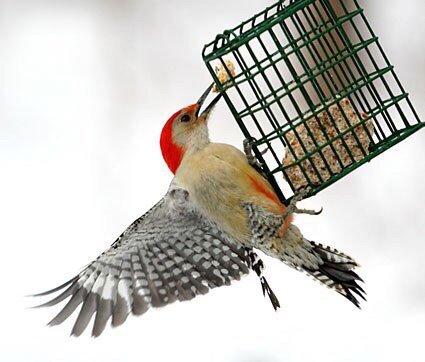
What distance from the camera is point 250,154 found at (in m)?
5.80

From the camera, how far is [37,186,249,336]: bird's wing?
19.6ft

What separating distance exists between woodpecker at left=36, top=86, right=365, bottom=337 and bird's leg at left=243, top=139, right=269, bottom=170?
1cm

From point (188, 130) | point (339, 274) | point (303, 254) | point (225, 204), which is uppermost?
point (188, 130)

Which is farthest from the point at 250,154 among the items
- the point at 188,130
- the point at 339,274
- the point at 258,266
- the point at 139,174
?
the point at 139,174

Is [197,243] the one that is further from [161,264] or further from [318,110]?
[318,110]

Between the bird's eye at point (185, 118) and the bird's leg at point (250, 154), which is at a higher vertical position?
the bird's eye at point (185, 118)

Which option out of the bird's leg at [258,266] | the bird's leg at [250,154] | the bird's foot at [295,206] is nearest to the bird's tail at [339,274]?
the bird's leg at [258,266]

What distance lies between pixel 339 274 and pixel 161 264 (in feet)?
3.80

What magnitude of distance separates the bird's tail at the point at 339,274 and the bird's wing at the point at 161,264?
52 cm

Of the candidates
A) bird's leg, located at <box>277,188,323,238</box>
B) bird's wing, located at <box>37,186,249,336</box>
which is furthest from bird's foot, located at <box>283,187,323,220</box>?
bird's wing, located at <box>37,186,249,336</box>

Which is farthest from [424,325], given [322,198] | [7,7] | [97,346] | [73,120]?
[7,7]

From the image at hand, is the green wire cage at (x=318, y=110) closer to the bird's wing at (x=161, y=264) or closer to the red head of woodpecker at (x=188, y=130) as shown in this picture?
the red head of woodpecker at (x=188, y=130)

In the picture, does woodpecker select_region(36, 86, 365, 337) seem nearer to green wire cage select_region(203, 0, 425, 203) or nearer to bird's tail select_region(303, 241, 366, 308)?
bird's tail select_region(303, 241, 366, 308)

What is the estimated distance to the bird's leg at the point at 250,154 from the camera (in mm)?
5727
